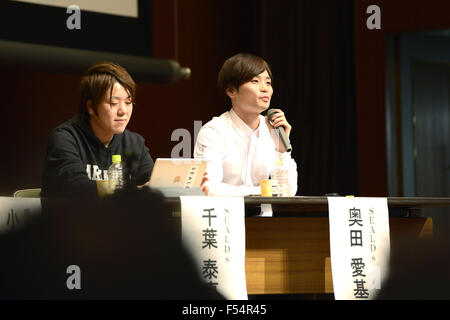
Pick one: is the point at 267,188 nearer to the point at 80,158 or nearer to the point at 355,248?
the point at 355,248

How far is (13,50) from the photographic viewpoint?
3.38m

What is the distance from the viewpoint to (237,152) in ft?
8.60

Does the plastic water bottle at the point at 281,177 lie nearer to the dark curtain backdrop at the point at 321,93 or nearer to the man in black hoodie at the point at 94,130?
the man in black hoodie at the point at 94,130

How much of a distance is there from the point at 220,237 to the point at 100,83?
729mm

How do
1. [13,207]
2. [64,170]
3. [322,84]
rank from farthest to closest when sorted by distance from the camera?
[322,84] < [64,170] < [13,207]

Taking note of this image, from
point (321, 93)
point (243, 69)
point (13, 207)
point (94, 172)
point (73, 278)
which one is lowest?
point (73, 278)

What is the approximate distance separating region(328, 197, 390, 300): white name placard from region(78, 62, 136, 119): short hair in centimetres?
80

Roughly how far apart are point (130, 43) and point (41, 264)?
261 cm

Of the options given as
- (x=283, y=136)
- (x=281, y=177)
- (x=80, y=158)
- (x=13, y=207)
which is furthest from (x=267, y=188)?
(x=13, y=207)

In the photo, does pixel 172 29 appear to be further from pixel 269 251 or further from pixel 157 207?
pixel 157 207

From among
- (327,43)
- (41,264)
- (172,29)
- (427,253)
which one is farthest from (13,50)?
(427,253)

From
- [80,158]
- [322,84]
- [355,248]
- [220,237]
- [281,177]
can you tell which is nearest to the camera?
[220,237]

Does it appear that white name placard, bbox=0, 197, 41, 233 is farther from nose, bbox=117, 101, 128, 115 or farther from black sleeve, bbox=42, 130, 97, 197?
nose, bbox=117, 101, 128, 115

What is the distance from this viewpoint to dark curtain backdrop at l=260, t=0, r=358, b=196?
4246 millimetres
